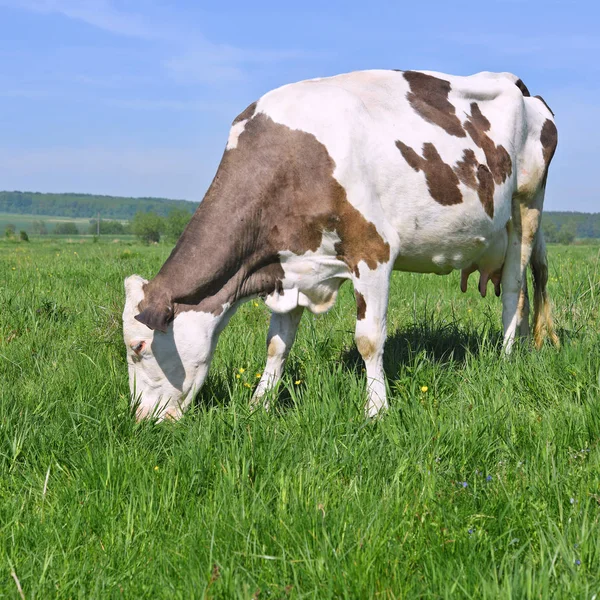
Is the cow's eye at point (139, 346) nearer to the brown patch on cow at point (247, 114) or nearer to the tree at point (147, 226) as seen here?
the brown patch on cow at point (247, 114)

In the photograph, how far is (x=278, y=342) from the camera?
17.7ft

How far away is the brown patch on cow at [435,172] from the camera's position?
5008 mm

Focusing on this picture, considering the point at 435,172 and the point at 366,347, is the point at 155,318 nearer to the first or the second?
the point at 366,347

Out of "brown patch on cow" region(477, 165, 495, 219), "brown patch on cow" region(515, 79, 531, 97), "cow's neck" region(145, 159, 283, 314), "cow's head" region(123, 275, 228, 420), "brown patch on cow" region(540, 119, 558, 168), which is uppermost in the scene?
"brown patch on cow" region(515, 79, 531, 97)

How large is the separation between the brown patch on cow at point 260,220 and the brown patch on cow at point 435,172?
0.62 meters

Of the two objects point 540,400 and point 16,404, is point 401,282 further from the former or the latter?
point 16,404

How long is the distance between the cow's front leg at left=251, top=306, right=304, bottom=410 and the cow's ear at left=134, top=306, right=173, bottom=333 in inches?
43.8

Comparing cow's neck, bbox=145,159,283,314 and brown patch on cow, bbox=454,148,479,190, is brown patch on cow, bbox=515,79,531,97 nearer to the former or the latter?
brown patch on cow, bbox=454,148,479,190

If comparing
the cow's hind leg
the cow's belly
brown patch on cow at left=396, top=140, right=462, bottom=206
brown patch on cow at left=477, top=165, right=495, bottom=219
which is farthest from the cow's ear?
the cow's hind leg

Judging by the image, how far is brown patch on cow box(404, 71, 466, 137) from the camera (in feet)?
17.6

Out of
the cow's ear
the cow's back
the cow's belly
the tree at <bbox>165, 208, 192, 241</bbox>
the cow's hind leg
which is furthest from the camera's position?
the tree at <bbox>165, 208, 192, 241</bbox>

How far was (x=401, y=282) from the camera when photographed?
32.4 feet

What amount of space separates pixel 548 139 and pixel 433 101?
5.13 feet

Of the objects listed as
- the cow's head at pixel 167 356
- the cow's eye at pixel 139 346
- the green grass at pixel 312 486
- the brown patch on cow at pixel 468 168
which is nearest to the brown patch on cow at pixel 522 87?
the brown patch on cow at pixel 468 168
